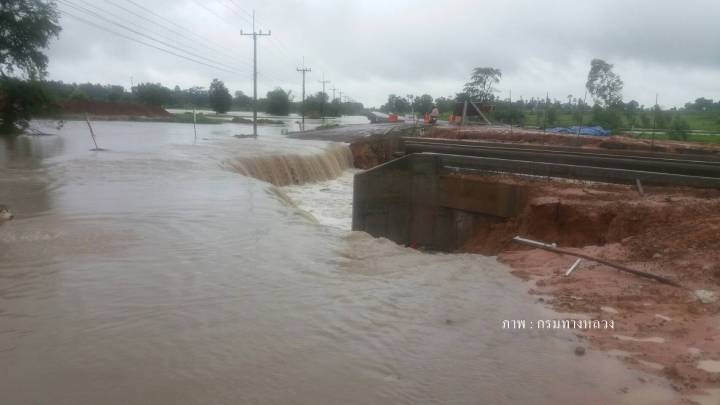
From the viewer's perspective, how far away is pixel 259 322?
5543 mm

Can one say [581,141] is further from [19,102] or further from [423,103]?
[423,103]

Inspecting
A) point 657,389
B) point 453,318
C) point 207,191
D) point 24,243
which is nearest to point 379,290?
point 453,318

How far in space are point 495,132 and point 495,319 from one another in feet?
72.8

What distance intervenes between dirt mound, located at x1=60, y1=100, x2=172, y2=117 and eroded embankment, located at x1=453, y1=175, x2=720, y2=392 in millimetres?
55547

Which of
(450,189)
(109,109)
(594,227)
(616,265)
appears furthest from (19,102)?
(616,265)

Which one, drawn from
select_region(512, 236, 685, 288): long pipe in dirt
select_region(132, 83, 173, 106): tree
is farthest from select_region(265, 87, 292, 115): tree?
select_region(512, 236, 685, 288): long pipe in dirt

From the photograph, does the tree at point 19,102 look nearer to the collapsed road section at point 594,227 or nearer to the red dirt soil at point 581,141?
the red dirt soil at point 581,141

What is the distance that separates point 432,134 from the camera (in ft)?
97.1

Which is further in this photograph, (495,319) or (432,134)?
(432,134)

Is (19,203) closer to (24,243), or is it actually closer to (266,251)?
(24,243)

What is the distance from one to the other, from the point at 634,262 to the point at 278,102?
4017 inches

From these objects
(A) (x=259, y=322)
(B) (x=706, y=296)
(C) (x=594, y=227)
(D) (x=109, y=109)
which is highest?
(D) (x=109, y=109)

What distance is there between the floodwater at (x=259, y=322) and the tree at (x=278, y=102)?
97.3 metres

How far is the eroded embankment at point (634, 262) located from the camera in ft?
15.4
